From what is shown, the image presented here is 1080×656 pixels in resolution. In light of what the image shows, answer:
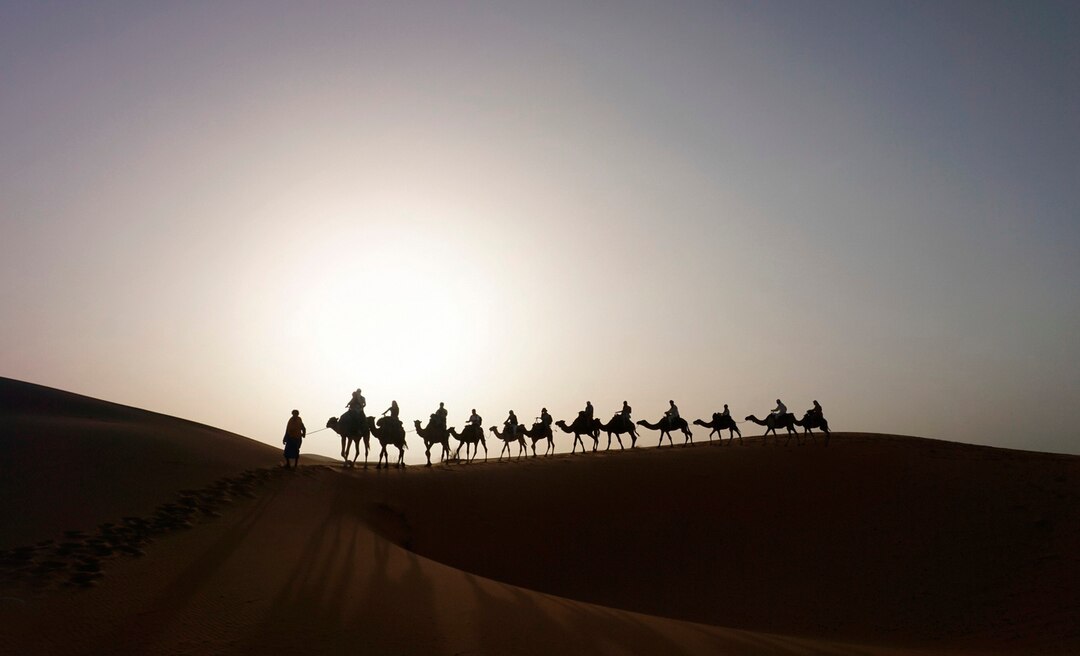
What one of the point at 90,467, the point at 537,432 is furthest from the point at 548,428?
the point at 90,467

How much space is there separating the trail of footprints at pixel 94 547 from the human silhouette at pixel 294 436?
17.1ft

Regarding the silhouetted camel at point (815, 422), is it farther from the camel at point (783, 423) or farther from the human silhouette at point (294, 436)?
the human silhouette at point (294, 436)

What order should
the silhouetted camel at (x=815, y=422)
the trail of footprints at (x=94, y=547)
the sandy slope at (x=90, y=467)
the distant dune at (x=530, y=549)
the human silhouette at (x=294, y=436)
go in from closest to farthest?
the distant dune at (x=530, y=549) → the trail of footprints at (x=94, y=547) → the sandy slope at (x=90, y=467) → the human silhouette at (x=294, y=436) → the silhouetted camel at (x=815, y=422)

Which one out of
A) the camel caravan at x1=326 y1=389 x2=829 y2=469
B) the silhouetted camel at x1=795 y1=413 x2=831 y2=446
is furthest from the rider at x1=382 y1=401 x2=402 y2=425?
the silhouetted camel at x1=795 y1=413 x2=831 y2=446

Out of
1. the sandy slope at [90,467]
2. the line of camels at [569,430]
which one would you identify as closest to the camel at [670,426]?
the line of camels at [569,430]

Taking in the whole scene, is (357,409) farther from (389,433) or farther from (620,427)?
(620,427)

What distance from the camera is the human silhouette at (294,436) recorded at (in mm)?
20906

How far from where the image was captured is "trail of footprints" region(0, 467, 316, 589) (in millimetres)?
9883

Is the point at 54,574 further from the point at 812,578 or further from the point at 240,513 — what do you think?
the point at 812,578

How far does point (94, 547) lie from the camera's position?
11.2 metres

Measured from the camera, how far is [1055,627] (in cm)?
1477

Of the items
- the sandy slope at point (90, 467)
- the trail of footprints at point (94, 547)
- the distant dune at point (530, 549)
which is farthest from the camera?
the sandy slope at point (90, 467)

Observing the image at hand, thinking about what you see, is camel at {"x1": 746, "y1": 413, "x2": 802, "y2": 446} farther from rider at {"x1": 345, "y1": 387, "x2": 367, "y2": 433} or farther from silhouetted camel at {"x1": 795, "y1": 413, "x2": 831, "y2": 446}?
rider at {"x1": 345, "y1": 387, "x2": 367, "y2": 433}

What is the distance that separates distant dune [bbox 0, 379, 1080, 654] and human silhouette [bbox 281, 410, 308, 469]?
0.79 m
